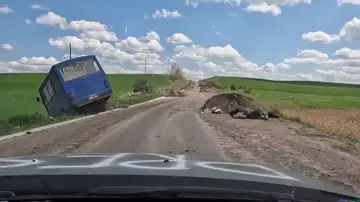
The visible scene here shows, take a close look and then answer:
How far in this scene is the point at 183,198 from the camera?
2492 mm

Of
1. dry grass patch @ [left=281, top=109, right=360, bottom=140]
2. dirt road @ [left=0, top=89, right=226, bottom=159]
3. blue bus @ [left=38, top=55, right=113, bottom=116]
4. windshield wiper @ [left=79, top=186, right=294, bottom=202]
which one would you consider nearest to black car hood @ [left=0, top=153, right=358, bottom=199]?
windshield wiper @ [left=79, top=186, right=294, bottom=202]

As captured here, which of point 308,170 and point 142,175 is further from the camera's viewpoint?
point 308,170

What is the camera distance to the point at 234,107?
35.3 m

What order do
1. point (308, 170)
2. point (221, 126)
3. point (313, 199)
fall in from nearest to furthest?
point (313, 199) < point (308, 170) < point (221, 126)

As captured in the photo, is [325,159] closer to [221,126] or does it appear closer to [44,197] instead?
[221,126]

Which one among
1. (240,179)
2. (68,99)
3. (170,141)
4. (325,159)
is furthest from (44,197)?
(68,99)

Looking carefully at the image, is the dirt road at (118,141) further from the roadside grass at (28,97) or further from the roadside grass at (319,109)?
the roadside grass at (319,109)

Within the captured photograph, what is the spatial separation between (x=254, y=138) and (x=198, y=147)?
3794 mm

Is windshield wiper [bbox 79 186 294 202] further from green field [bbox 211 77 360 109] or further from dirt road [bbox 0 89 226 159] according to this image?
green field [bbox 211 77 360 109]

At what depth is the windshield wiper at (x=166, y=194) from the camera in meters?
2.46

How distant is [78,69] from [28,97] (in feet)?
133

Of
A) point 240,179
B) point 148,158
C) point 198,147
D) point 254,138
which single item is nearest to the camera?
point 240,179

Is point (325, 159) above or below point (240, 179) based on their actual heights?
below

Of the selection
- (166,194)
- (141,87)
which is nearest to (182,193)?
(166,194)
